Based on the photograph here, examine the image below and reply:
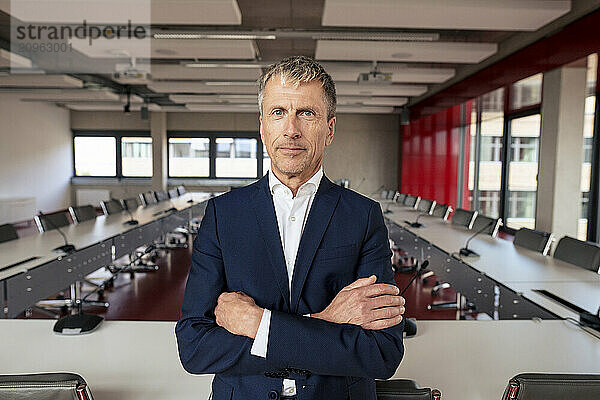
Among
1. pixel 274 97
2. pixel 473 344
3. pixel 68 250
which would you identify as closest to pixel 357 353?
pixel 274 97

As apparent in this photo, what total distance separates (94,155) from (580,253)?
1426 centimetres

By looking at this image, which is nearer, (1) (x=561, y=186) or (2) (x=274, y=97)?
(2) (x=274, y=97)

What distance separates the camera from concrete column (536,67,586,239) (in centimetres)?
552

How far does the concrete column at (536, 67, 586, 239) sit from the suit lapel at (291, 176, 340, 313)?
17.3ft

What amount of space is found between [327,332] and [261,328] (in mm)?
154

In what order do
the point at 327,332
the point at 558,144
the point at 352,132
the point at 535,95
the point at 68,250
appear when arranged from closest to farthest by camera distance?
1. the point at 327,332
2. the point at 68,250
3. the point at 558,144
4. the point at 535,95
5. the point at 352,132

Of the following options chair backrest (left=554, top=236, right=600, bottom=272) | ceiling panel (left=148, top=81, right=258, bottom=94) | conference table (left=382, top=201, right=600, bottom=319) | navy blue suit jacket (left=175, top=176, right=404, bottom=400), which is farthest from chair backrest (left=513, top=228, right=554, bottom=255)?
ceiling panel (left=148, top=81, right=258, bottom=94)

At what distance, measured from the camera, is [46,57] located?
864 centimetres

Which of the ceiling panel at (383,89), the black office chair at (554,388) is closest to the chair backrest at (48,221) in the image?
the black office chair at (554,388)

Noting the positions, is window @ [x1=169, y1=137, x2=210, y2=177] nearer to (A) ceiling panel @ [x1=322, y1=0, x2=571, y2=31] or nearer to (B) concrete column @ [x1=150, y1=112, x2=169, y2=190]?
(B) concrete column @ [x1=150, y1=112, x2=169, y2=190]

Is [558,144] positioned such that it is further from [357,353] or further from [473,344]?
Result: [357,353]

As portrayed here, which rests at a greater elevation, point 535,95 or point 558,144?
point 535,95

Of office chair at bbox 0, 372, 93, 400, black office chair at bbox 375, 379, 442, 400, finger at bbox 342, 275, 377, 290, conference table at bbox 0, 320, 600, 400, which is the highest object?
finger at bbox 342, 275, 377, 290

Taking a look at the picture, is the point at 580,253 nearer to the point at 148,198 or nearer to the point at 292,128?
the point at 292,128
